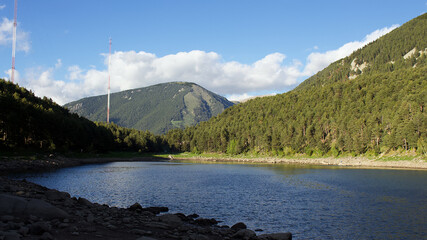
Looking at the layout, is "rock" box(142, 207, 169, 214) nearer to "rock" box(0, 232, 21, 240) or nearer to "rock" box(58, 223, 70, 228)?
"rock" box(58, 223, 70, 228)

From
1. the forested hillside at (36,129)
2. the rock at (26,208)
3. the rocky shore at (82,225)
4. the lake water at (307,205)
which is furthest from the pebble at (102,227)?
the forested hillside at (36,129)

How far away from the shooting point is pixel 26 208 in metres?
20.0

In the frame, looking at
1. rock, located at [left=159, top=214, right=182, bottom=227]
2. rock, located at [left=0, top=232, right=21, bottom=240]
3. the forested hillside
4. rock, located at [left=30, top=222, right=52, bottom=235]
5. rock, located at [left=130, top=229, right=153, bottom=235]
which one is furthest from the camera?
the forested hillside

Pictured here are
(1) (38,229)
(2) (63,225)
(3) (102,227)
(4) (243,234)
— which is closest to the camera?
(1) (38,229)

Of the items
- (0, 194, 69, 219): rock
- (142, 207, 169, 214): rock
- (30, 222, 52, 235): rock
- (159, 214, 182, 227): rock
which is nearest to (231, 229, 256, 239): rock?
(159, 214, 182, 227): rock

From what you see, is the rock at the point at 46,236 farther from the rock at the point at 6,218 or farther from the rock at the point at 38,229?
the rock at the point at 6,218

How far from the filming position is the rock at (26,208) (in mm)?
19422

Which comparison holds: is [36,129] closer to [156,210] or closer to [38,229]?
[156,210]

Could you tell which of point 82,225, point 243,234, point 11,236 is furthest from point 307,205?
point 11,236

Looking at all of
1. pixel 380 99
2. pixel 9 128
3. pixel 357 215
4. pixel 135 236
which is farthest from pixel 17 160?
pixel 380 99

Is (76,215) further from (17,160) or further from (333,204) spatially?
(17,160)

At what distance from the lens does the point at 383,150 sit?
389ft

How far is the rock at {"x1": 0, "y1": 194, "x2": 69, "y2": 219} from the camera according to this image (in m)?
19.4

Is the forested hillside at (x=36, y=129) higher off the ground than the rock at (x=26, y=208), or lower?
higher
